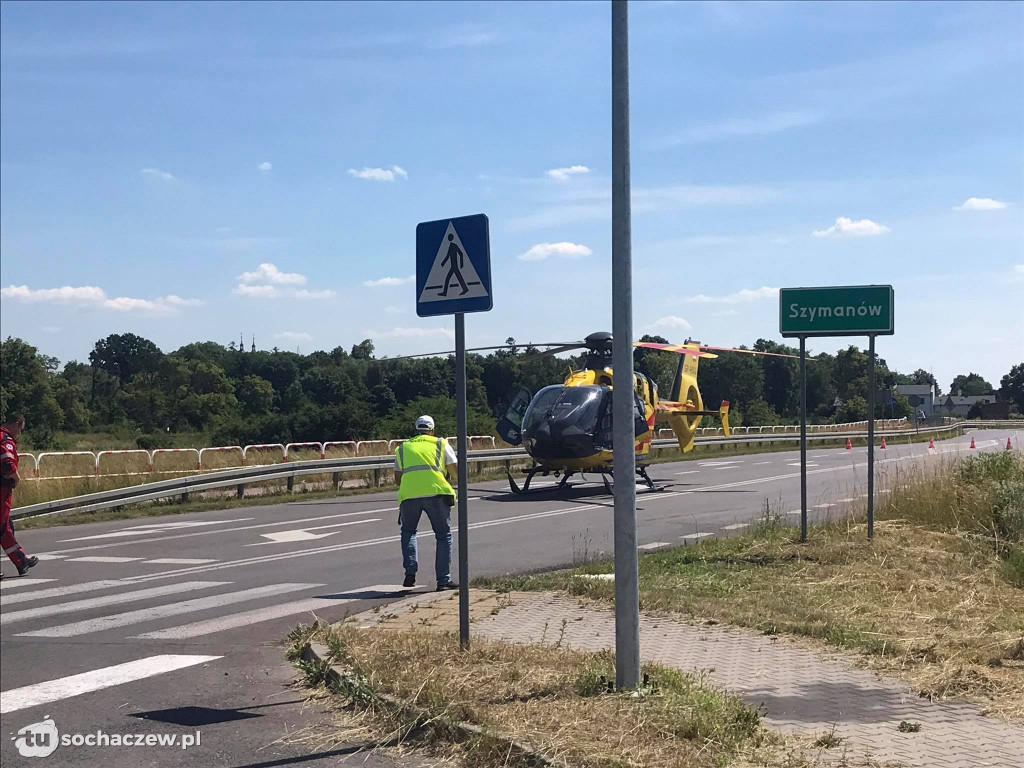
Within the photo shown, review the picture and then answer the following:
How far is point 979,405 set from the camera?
49594mm

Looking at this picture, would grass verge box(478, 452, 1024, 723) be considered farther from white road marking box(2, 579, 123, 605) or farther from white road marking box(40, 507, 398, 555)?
white road marking box(40, 507, 398, 555)

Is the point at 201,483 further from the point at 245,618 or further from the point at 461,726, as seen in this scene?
the point at 461,726

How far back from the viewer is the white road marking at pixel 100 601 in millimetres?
8594

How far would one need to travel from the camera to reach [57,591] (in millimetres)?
9969

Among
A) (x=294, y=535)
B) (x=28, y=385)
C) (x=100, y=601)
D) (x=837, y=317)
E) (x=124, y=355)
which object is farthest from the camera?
(x=124, y=355)

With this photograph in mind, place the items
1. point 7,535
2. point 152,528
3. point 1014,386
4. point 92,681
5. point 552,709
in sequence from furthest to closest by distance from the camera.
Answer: point 1014,386
point 152,528
point 7,535
point 92,681
point 552,709

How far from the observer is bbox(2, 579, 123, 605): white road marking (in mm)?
9453

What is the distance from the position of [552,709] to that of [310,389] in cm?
7362

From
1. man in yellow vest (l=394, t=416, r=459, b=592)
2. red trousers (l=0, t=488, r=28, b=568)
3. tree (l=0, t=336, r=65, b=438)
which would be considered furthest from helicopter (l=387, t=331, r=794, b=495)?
tree (l=0, t=336, r=65, b=438)

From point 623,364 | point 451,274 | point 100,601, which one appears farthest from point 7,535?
point 623,364

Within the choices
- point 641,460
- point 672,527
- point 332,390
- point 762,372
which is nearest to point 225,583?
point 672,527

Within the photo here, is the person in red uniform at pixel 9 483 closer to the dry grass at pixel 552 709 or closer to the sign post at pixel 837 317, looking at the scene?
the dry grass at pixel 552 709

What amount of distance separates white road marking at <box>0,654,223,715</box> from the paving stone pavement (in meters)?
1.72

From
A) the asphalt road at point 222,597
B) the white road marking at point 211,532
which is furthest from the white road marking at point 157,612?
the white road marking at point 211,532
